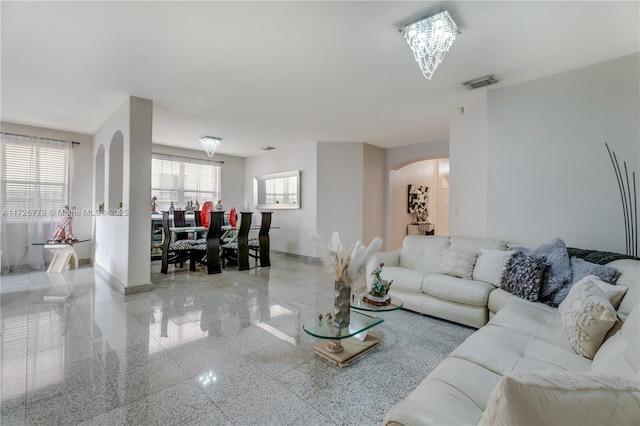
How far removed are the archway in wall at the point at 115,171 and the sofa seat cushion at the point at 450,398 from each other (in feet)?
16.8

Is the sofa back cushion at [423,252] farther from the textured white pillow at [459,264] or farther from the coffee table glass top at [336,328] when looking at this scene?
the coffee table glass top at [336,328]

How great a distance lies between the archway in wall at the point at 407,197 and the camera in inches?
267

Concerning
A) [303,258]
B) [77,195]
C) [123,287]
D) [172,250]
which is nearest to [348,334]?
[123,287]

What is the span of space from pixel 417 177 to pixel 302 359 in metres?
6.39

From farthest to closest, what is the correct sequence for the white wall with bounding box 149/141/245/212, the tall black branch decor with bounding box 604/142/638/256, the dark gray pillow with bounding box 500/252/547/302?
the white wall with bounding box 149/141/245/212, the tall black branch decor with bounding box 604/142/638/256, the dark gray pillow with bounding box 500/252/547/302

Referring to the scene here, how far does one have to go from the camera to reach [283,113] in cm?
437

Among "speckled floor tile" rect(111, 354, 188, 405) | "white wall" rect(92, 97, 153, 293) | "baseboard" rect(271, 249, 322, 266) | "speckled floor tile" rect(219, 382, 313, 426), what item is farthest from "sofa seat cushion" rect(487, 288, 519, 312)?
"white wall" rect(92, 97, 153, 293)

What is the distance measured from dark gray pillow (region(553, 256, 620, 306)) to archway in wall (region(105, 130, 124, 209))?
230 inches

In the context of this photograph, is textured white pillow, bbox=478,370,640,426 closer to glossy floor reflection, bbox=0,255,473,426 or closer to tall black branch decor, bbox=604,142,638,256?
glossy floor reflection, bbox=0,255,473,426

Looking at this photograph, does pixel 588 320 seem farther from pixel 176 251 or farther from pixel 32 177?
pixel 32 177

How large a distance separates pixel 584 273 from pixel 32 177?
26.1ft

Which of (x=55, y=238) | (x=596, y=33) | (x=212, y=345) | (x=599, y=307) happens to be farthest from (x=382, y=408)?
(x=55, y=238)

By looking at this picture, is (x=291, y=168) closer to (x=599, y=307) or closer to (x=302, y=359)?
(x=302, y=359)

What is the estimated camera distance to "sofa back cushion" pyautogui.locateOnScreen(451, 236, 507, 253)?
3.18m
